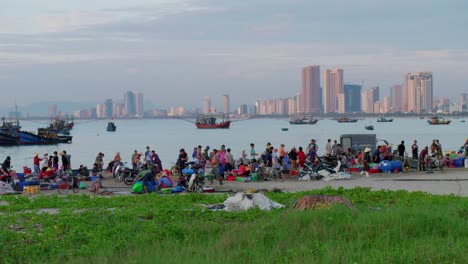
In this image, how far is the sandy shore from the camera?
23016 mm

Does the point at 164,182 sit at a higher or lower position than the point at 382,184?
higher

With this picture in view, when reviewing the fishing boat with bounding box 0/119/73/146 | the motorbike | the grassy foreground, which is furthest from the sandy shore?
the fishing boat with bounding box 0/119/73/146

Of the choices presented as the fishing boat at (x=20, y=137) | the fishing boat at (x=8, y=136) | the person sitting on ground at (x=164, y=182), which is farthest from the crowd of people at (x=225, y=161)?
the fishing boat at (x=20, y=137)

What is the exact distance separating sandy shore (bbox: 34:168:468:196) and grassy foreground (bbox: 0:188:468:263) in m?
7.48

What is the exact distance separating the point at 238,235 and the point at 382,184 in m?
14.1

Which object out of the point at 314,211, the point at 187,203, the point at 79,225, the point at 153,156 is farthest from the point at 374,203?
the point at 153,156

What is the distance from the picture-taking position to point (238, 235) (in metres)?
11.5

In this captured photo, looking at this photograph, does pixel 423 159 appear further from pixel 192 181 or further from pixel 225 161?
pixel 192 181

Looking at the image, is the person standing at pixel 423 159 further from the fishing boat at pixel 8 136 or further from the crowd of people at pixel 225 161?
the fishing boat at pixel 8 136

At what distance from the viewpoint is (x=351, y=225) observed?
11.9 m

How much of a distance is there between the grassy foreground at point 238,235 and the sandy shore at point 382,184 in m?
7.48

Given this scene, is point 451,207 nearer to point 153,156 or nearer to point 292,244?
point 292,244

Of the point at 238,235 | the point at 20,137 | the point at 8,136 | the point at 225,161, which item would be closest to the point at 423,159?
the point at 225,161

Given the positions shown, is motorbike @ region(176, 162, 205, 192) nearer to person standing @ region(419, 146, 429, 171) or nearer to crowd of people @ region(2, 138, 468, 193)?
crowd of people @ region(2, 138, 468, 193)
